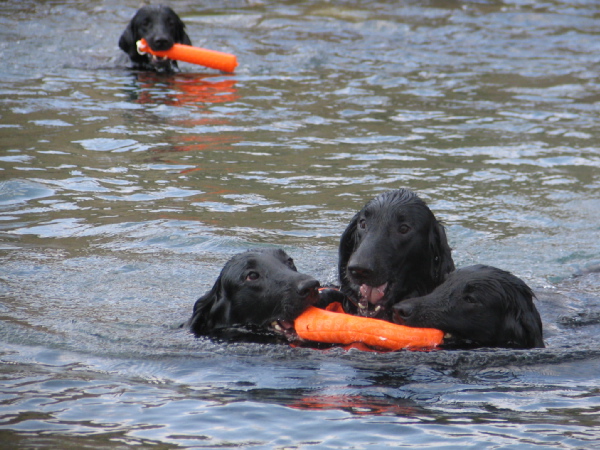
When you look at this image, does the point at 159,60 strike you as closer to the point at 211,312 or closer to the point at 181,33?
the point at 181,33

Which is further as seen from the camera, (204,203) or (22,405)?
(204,203)

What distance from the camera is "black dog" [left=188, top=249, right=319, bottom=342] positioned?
6176mm

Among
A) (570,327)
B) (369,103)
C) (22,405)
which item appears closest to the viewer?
(22,405)

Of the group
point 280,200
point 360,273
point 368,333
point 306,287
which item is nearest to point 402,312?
point 368,333

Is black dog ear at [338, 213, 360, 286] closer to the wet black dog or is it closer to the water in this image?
the wet black dog

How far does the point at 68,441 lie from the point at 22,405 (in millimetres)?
575

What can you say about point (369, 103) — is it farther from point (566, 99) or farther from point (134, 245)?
point (134, 245)

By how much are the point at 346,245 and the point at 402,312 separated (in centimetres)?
111

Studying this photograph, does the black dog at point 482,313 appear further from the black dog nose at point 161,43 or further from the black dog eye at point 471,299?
the black dog nose at point 161,43

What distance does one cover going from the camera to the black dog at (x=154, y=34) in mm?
14952

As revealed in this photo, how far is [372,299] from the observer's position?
647 cm

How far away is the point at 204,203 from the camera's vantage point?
31.7 ft

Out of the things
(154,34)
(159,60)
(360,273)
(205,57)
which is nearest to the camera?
(360,273)

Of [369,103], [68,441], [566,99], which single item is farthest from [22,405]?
[566,99]
